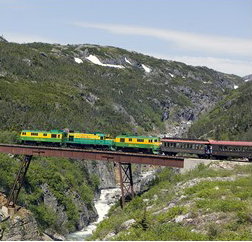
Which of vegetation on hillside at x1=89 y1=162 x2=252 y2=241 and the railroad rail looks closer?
vegetation on hillside at x1=89 y1=162 x2=252 y2=241

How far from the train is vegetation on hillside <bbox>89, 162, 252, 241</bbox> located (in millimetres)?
4446

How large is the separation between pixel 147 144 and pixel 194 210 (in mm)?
24715

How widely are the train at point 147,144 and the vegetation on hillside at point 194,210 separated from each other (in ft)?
14.6

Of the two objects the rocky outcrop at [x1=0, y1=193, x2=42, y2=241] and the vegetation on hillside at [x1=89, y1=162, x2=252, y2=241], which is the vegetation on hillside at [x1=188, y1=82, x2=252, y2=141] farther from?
the rocky outcrop at [x1=0, y1=193, x2=42, y2=241]

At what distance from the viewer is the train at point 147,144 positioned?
52.4m

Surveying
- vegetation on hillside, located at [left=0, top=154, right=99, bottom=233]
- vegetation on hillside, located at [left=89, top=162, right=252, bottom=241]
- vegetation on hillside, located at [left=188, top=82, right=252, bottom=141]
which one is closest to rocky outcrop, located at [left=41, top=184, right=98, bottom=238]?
vegetation on hillside, located at [left=0, top=154, right=99, bottom=233]

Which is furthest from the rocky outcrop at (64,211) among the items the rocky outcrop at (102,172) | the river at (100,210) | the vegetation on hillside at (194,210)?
the vegetation on hillside at (194,210)

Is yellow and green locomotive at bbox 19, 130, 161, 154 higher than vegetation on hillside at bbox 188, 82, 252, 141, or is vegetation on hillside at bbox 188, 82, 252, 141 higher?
vegetation on hillside at bbox 188, 82, 252, 141

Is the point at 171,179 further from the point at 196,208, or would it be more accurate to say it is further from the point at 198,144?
the point at 196,208

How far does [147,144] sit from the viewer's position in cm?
5978

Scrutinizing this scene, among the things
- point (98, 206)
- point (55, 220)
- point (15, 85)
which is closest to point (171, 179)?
point (55, 220)

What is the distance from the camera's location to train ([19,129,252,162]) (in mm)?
52406

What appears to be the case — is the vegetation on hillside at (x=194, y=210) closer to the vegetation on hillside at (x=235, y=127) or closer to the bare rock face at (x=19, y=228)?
the bare rock face at (x=19, y=228)

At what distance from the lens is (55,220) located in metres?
71.1
